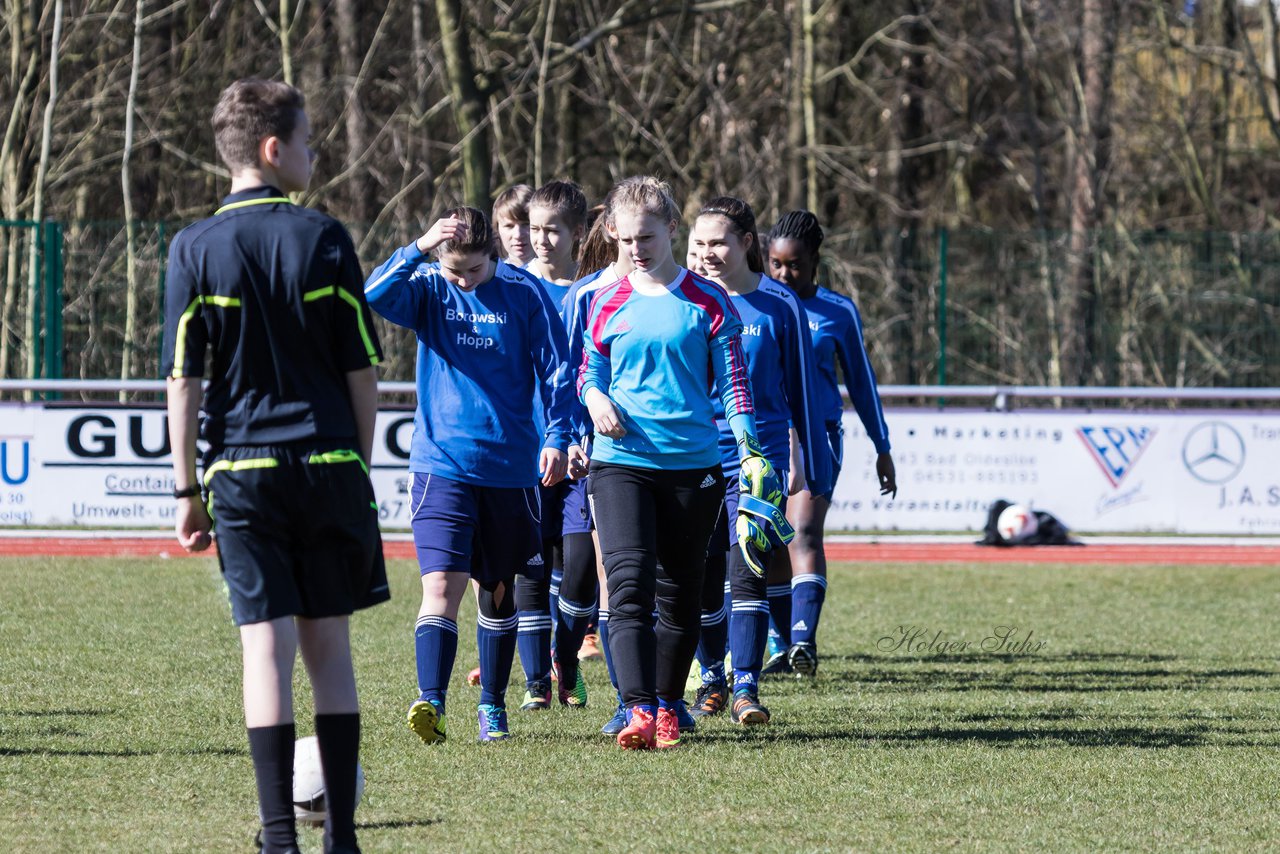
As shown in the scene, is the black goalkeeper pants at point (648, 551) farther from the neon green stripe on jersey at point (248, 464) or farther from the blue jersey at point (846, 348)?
the blue jersey at point (846, 348)

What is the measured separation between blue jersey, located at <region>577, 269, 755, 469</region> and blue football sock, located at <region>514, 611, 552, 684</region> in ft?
3.48

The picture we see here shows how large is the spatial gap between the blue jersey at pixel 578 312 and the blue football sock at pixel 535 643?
75 centimetres

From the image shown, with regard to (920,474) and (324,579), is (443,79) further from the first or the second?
(324,579)

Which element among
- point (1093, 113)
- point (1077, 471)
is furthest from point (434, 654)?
point (1093, 113)

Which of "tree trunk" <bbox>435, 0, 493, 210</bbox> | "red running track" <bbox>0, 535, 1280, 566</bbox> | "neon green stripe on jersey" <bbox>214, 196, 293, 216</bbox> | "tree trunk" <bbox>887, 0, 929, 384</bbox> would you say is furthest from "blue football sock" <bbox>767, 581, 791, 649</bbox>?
"tree trunk" <bbox>887, 0, 929, 384</bbox>

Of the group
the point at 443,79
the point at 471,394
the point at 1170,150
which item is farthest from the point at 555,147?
the point at 471,394

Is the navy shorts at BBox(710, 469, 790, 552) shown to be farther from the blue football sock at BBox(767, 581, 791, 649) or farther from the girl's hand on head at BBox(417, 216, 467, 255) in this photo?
the girl's hand on head at BBox(417, 216, 467, 255)

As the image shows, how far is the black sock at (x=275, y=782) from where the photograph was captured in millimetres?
4031

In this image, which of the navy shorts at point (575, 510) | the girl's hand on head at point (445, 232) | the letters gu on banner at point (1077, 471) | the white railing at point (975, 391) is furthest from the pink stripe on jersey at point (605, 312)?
the white railing at point (975, 391)

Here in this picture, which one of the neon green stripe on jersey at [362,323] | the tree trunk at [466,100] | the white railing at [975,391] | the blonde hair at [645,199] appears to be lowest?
the white railing at [975,391]

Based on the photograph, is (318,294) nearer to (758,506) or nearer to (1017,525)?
(758,506)

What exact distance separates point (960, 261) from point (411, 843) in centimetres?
1258

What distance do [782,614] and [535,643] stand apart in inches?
66.5

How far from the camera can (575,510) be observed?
6.92 metres
